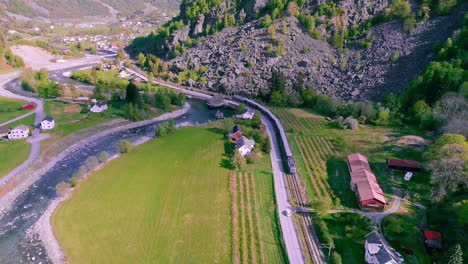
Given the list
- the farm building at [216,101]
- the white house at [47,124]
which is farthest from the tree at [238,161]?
the white house at [47,124]

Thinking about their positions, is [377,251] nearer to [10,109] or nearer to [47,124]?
[47,124]

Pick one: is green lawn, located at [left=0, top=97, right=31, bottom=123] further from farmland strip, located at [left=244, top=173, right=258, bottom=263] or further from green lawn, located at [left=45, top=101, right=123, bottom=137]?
farmland strip, located at [left=244, top=173, right=258, bottom=263]

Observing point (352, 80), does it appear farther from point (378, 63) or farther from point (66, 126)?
point (66, 126)

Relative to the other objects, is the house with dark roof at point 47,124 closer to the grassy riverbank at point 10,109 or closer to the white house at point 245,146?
the grassy riverbank at point 10,109

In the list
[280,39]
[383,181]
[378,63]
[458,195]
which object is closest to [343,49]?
[378,63]

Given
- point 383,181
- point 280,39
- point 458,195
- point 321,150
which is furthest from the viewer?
point 280,39

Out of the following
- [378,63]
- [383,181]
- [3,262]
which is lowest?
[3,262]
